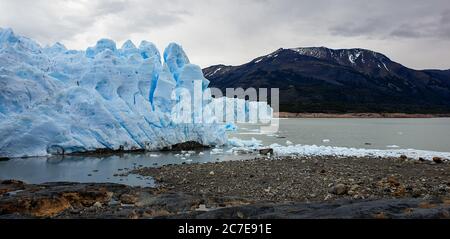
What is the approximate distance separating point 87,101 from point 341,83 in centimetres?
13224

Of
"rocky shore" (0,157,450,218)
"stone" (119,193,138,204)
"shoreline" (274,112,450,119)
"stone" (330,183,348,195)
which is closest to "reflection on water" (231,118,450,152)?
"rocky shore" (0,157,450,218)

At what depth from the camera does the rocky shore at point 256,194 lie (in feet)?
18.8

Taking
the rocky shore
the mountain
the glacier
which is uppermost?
the mountain

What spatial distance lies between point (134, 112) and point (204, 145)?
14.1ft

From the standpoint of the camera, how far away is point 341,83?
5620 inches

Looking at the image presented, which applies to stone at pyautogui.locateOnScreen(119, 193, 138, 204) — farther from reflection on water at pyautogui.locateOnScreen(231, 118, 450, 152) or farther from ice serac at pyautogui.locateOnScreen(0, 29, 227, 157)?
reflection on water at pyautogui.locateOnScreen(231, 118, 450, 152)

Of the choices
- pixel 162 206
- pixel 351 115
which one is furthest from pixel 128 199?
pixel 351 115

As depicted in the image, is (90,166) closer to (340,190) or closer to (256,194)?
(256,194)

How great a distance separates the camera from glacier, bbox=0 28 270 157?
693 inches

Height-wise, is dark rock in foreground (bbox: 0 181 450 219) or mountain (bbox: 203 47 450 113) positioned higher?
mountain (bbox: 203 47 450 113)

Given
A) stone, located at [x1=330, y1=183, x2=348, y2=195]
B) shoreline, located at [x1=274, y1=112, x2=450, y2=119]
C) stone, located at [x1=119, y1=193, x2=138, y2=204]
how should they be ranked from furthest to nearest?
1. shoreline, located at [x1=274, y1=112, x2=450, y2=119]
2. stone, located at [x1=330, y1=183, x2=348, y2=195]
3. stone, located at [x1=119, y1=193, x2=138, y2=204]

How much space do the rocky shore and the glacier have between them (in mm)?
5794

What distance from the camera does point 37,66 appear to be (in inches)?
793
